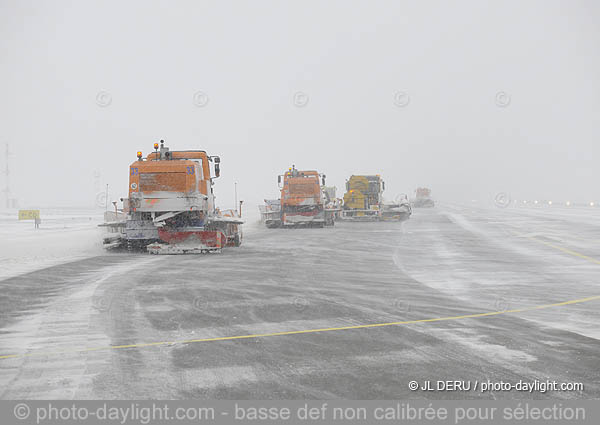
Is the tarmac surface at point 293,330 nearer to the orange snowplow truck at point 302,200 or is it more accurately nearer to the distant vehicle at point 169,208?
the distant vehicle at point 169,208

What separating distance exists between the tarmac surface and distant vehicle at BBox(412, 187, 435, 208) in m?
71.6

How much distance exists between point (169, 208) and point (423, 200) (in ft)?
235

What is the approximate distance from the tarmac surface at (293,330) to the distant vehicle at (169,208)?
339 centimetres

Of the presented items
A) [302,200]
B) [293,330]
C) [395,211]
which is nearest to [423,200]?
[395,211]

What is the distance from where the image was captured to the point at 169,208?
18500 mm

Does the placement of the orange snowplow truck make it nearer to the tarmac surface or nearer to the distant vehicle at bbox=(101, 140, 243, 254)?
the distant vehicle at bbox=(101, 140, 243, 254)

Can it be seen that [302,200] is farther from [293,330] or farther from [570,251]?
[293,330]

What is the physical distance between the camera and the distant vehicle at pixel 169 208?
18516mm

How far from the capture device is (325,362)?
607 cm

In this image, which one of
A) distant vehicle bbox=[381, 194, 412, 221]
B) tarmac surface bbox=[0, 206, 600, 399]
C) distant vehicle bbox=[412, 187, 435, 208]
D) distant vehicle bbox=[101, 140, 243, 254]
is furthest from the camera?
distant vehicle bbox=[412, 187, 435, 208]

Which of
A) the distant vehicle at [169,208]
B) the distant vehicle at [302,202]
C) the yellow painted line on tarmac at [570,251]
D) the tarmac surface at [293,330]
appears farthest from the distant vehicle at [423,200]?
the tarmac surface at [293,330]

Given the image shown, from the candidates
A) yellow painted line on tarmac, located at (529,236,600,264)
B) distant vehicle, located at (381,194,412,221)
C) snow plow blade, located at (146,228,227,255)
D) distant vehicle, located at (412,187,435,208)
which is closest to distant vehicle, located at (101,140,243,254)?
snow plow blade, located at (146,228,227,255)

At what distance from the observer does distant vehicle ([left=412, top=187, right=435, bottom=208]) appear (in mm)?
85875

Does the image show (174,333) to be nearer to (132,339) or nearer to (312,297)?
(132,339)
